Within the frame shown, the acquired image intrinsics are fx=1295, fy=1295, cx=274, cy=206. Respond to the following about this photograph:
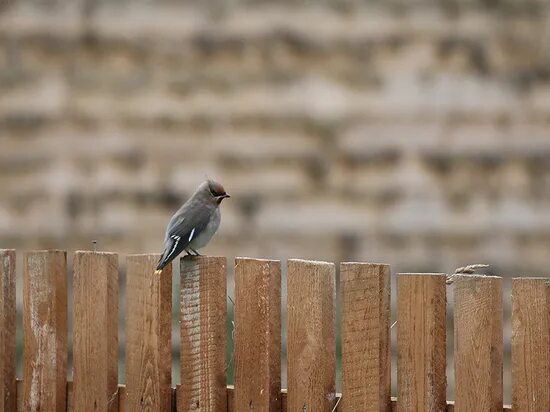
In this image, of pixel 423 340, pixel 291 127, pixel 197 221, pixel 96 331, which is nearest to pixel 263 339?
pixel 423 340

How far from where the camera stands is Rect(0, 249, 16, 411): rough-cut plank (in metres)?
4.52

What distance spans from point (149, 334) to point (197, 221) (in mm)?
570

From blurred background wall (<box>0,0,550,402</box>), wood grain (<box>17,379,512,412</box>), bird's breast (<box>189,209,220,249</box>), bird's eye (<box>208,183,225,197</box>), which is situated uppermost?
blurred background wall (<box>0,0,550,402</box>)

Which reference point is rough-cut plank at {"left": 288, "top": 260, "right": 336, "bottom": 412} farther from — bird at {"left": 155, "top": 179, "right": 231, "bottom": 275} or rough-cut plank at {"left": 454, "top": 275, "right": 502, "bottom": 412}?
bird at {"left": 155, "top": 179, "right": 231, "bottom": 275}

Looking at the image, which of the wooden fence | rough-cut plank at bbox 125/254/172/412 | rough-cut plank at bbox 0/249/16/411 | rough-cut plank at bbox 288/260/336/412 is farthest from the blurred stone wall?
rough-cut plank at bbox 288/260/336/412

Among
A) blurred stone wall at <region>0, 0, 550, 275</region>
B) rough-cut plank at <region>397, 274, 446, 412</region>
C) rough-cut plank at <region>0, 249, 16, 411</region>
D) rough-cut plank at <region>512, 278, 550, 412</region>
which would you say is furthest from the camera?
blurred stone wall at <region>0, 0, 550, 275</region>

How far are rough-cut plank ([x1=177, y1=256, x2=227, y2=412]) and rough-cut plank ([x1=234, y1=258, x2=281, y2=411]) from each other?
76 mm

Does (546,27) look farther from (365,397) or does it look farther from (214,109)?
(365,397)

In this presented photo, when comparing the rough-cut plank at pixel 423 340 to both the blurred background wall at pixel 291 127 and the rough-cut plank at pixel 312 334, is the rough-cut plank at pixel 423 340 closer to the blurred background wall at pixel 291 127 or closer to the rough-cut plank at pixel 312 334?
the rough-cut plank at pixel 312 334

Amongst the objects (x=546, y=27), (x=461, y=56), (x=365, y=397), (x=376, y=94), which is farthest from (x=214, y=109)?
(x=365, y=397)

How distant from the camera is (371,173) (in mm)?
7559

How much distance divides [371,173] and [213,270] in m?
3.58

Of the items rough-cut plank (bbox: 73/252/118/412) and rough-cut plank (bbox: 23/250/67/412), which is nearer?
rough-cut plank (bbox: 73/252/118/412)

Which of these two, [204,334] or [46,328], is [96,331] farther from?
[204,334]
